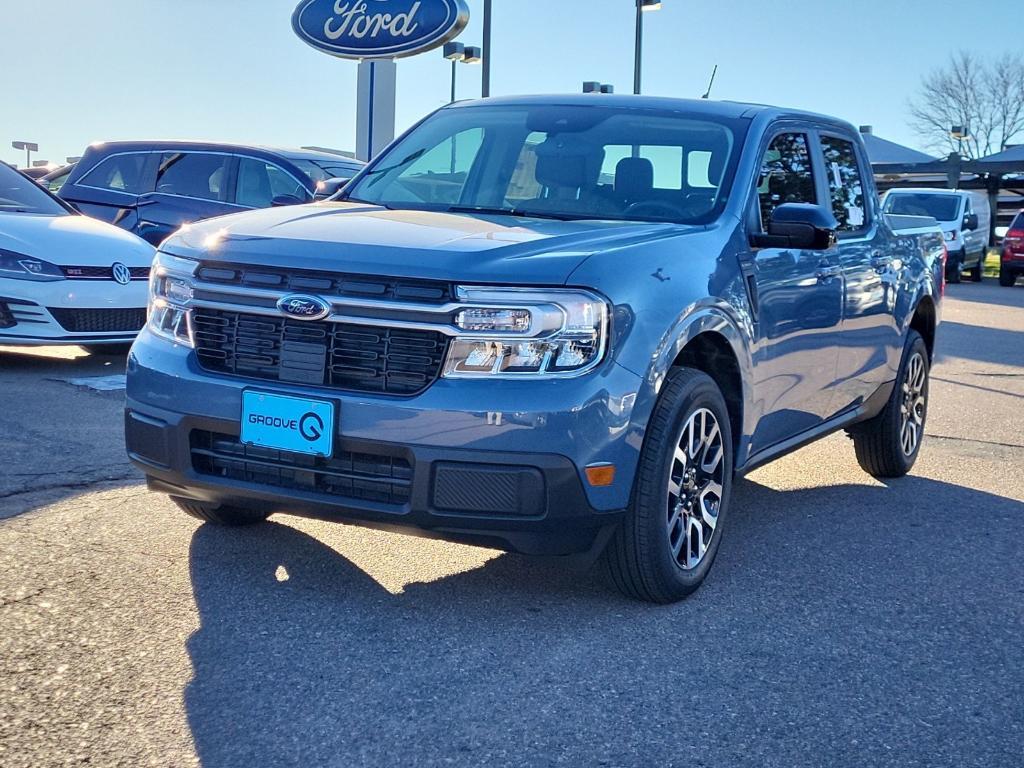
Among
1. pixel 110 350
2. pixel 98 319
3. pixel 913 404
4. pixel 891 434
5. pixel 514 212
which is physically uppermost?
pixel 514 212

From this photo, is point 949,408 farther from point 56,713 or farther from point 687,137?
point 56,713

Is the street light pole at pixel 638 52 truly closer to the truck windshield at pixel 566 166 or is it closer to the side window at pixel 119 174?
the side window at pixel 119 174

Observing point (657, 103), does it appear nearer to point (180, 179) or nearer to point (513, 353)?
point (513, 353)

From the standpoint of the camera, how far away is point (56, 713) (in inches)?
121

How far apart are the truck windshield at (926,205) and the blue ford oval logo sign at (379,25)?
9.07 m

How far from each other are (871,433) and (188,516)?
3.33m

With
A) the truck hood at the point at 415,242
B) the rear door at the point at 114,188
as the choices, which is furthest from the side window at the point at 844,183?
the rear door at the point at 114,188

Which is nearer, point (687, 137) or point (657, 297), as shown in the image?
point (657, 297)

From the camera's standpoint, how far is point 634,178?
4.85 meters

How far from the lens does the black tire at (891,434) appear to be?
642 centimetres

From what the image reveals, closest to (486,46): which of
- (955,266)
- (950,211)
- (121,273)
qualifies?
(950,211)

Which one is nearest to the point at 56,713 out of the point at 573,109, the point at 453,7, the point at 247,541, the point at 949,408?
the point at 247,541

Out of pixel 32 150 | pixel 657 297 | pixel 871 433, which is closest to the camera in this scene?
pixel 657 297

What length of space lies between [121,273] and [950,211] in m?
20.8
